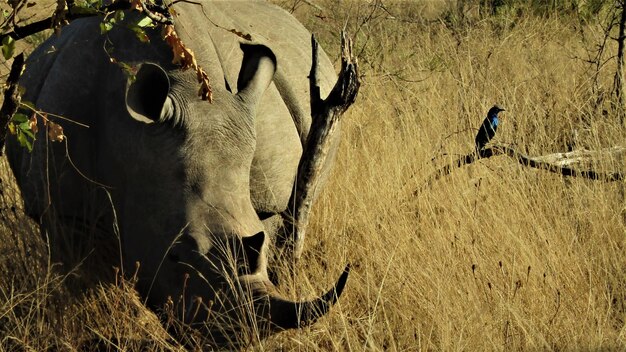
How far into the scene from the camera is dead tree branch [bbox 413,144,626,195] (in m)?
5.83

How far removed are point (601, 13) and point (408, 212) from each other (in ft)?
24.1

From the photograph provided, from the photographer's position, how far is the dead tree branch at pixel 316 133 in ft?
15.9

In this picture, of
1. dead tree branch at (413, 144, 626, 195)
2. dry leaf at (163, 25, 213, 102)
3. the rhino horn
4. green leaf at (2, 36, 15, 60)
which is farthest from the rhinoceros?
dead tree branch at (413, 144, 626, 195)

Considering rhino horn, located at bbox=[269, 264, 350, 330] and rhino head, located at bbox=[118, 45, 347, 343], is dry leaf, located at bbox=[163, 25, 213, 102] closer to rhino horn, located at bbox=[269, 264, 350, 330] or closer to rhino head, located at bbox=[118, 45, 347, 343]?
rhino head, located at bbox=[118, 45, 347, 343]

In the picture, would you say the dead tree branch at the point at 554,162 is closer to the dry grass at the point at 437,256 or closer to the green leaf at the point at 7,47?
the dry grass at the point at 437,256

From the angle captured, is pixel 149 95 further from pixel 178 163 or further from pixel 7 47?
pixel 7 47

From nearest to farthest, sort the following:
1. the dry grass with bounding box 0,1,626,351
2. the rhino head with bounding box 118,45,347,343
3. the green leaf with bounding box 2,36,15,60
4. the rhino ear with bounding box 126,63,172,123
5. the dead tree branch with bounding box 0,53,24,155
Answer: the green leaf with bounding box 2,36,15,60, the dead tree branch with bounding box 0,53,24,155, the rhino head with bounding box 118,45,347,343, the rhino ear with bounding box 126,63,172,123, the dry grass with bounding box 0,1,626,351

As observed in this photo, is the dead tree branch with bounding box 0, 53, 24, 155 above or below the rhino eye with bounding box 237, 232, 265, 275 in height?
above

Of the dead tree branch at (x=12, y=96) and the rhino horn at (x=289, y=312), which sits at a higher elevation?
the dead tree branch at (x=12, y=96)

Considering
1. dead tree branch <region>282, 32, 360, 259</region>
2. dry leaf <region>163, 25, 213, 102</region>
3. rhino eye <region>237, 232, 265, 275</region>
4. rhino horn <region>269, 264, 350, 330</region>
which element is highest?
dry leaf <region>163, 25, 213, 102</region>

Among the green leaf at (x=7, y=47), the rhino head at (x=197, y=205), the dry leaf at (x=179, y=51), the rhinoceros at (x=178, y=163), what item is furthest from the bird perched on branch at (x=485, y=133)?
the green leaf at (x=7, y=47)

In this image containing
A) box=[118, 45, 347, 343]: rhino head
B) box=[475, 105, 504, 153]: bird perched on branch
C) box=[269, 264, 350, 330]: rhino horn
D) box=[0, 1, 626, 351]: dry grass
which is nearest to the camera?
box=[269, 264, 350, 330]: rhino horn

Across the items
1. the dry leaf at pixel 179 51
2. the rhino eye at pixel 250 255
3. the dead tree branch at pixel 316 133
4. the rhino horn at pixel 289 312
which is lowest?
the rhino horn at pixel 289 312

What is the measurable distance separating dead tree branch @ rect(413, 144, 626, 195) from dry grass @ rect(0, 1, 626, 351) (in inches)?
2.2
